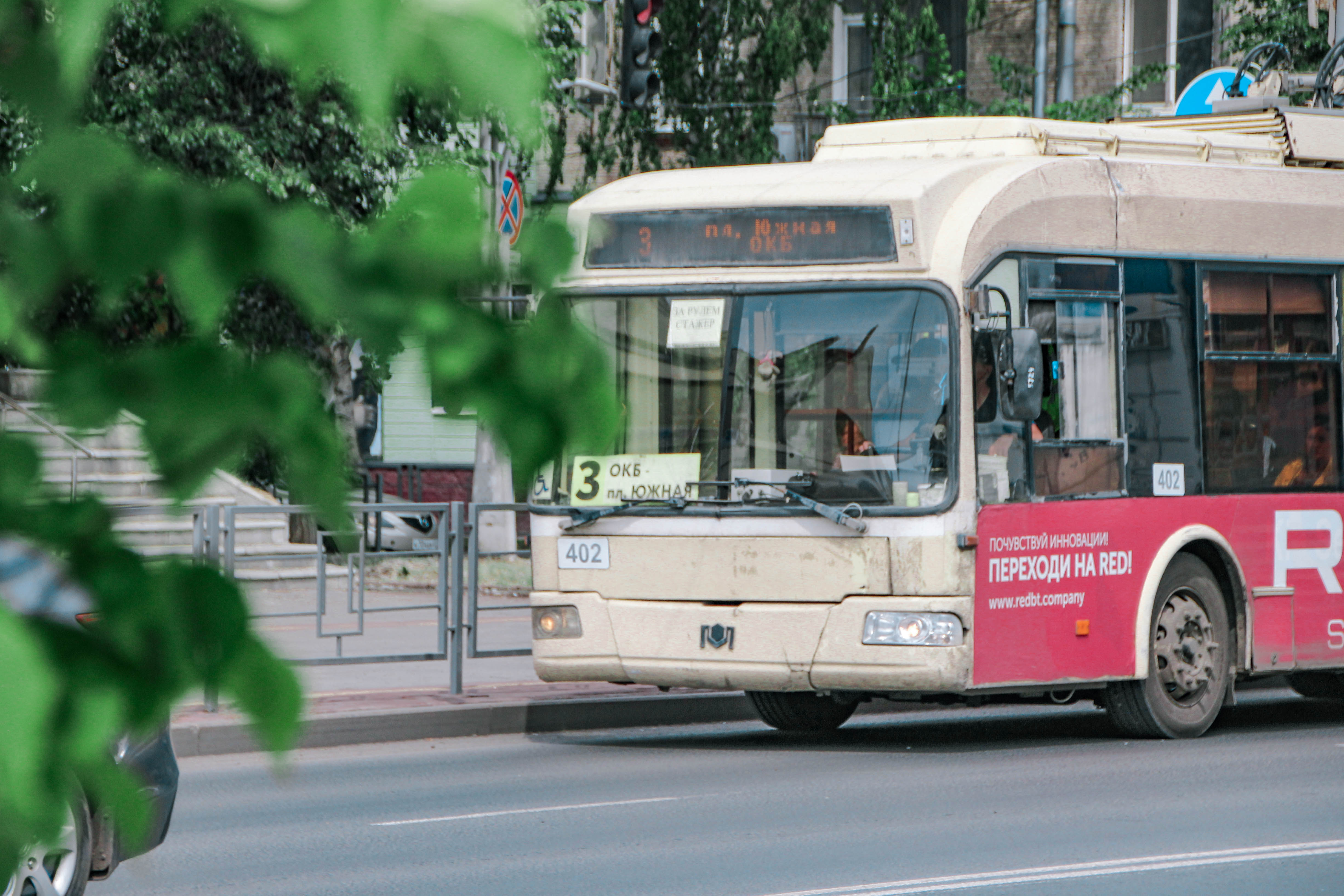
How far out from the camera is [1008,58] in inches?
1084

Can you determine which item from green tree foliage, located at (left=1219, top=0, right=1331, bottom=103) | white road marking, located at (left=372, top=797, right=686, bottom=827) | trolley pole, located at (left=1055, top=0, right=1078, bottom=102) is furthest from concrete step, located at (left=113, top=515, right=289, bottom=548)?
trolley pole, located at (left=1055, top=0, right=1078, bottom=102)

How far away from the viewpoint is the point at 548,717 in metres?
12.2

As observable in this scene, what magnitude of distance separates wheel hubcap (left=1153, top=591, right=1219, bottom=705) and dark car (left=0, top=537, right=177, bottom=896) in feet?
32.9

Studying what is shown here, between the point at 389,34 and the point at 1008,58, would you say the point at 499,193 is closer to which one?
the point at 389,34

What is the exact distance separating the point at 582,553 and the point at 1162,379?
328cm

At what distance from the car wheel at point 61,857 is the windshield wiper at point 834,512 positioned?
8.77 m

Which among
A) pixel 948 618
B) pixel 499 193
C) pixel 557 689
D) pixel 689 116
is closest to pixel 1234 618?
pixel 948 618

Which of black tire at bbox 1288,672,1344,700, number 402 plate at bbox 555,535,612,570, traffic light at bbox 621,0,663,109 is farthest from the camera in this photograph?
traffic light at bbox 621,0,663,109

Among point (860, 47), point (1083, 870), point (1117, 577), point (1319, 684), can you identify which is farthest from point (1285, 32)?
point (1083, 870)

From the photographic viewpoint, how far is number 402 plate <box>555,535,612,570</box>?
10578 mm

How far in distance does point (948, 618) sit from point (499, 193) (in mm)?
8865

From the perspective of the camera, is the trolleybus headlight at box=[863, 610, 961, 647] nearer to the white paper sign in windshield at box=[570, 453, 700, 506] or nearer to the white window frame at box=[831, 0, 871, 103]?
the white paper sign in windshield at box=[570, 453, 700, 506]

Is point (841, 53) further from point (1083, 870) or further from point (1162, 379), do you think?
point (1083, 870)

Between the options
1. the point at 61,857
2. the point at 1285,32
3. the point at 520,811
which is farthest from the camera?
the point at 1285,32
